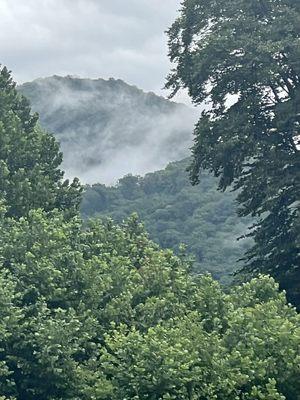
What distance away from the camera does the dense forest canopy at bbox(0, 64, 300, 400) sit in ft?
59.3

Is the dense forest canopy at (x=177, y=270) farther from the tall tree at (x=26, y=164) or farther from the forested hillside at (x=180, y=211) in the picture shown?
the forested hillside at (x=180, y=211)

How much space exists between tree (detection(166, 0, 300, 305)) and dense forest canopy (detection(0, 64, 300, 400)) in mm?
4496

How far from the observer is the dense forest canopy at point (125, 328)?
59.3ft

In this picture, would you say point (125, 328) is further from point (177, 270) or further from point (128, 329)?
point (177, 270)

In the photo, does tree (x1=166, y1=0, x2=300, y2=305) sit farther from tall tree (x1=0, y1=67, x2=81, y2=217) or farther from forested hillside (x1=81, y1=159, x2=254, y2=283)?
forested hillside (x1=81, y1=159, x2=254, y2=283)

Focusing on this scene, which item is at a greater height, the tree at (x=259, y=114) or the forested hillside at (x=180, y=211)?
the forested hillside at (x=180, y=211)

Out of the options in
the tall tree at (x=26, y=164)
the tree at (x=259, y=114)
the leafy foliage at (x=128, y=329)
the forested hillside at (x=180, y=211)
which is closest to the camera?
the leafy foliage at (x=128, y=329)

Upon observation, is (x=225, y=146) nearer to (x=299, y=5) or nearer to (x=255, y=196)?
(x=255, y=196)

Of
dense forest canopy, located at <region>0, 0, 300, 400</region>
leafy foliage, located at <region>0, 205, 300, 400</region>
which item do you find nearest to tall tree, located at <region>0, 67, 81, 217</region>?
dense forest canopy, located at <region>0, 0, 300, 400</region>

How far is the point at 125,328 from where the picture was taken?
2017 cm

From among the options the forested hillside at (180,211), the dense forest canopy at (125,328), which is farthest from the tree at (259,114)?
the forested hillside at (180,211)

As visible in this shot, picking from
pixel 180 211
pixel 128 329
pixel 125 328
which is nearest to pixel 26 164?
pixel 128 329

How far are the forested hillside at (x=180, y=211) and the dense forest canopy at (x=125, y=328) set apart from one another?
6564cm

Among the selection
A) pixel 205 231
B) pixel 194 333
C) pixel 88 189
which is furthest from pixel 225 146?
pixel 88 189
